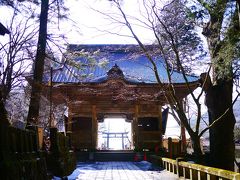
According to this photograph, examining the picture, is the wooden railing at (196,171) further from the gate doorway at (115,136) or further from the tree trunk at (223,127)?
the gate doorway at (115,136)

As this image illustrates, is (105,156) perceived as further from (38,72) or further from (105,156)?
(38,72)

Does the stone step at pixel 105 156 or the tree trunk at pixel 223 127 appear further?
the stone step at pixel 105 156

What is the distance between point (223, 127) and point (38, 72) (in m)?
6.52

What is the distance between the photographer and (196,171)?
28.0ft

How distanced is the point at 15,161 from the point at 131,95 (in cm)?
1552

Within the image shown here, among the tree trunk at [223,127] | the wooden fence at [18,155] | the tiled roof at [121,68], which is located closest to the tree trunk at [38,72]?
the tiled roof at [121,68]

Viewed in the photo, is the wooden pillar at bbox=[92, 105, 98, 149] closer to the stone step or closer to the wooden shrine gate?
the wooden shrine gate

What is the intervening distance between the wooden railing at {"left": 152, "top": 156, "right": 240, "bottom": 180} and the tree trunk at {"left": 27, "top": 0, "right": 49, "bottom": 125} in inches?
189

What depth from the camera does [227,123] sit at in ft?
35.9

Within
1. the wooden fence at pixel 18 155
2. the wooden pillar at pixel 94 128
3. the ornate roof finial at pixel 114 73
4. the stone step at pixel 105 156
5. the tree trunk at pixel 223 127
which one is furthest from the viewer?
the wooden pillar at pixel 94 128

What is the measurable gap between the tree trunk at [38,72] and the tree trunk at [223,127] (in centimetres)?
587

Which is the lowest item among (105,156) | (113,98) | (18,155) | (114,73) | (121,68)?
(105,156)

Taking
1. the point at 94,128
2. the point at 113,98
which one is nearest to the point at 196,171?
the point at 94,128

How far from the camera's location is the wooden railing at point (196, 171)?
19.7ft
